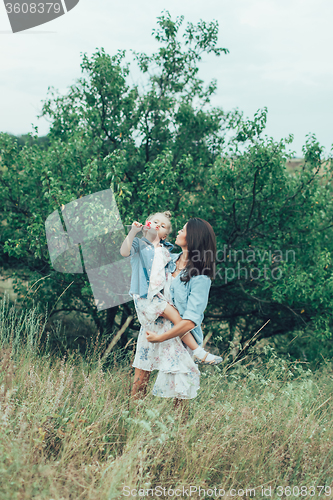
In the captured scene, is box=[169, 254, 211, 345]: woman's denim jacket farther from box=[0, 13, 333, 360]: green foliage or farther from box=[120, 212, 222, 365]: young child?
box=[0, 13, 333, 360]: green foliage

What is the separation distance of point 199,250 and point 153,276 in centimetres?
38

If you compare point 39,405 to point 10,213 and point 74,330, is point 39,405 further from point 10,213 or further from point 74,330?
point 74,330

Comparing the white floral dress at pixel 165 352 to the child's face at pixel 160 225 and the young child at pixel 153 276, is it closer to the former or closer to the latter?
the young child at pixel 153 276

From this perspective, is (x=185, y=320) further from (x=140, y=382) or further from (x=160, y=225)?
(x=160, y=225)

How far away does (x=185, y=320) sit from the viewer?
228 cm

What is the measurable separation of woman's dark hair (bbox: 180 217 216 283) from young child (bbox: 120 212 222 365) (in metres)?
0.20

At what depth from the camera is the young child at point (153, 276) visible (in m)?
2.36

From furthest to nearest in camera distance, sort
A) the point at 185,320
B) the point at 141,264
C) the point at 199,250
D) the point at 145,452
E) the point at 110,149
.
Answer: the point at 110,149, the point at 141,264, the point at 199,250, the point at 185,320, the point at 145,452

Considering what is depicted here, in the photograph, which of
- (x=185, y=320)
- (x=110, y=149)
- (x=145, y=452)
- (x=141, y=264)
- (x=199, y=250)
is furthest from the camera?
(x=110, y=149)

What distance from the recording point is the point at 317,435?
8.16 ft

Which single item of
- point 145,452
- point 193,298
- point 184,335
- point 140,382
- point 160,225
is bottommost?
point 140,382

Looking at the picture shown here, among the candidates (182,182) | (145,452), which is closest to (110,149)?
(182,182)

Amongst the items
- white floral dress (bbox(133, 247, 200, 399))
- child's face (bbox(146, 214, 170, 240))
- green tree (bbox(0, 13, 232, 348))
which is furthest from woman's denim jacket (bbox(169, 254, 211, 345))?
green tree (bbox(0, 13, 232, 348))

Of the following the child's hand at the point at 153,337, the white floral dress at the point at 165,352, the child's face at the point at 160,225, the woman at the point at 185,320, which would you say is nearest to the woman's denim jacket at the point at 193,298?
the woman at the point at 185,320
